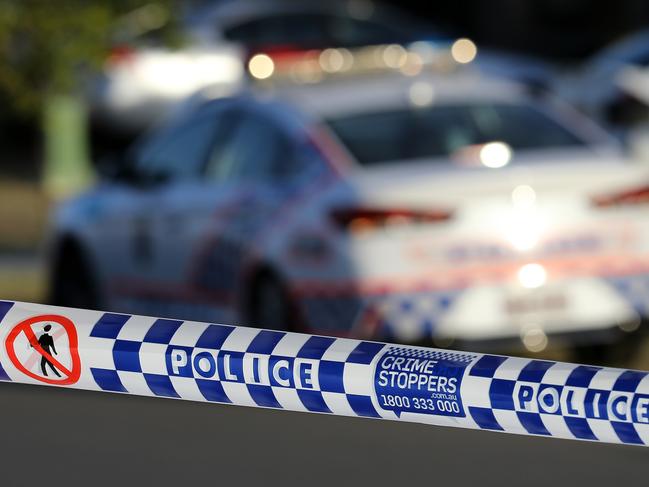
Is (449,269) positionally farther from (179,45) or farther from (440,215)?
(179,45)

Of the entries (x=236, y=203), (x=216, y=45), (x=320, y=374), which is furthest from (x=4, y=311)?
(x=216, y=45)

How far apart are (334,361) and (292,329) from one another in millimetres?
3845

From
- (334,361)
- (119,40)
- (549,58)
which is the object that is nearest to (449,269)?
(334,361)

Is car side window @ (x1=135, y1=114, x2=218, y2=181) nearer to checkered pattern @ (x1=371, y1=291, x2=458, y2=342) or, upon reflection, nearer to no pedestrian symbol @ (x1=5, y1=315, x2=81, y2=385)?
checkered pattern @ (x1=371, y1=291, x2=458, y2=342)

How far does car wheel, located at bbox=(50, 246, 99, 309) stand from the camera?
425 inches

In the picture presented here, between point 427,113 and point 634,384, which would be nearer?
point 634,384

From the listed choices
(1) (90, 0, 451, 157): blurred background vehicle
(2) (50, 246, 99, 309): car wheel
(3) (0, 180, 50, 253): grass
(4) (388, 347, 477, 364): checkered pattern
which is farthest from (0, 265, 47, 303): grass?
(4) (388, 347, 477, 364): checkered pattern

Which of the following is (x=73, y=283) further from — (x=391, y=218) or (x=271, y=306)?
(x=391, y=218)

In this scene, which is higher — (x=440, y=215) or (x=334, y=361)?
(x=440, y=215)

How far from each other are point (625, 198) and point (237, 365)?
3993mm

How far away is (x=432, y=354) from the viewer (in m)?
4.68

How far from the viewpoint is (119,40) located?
59.3 feet

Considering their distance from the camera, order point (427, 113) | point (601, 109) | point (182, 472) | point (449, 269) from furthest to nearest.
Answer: point (601, 109)
point (427, 113)
point (449, 269)
point (182, 472)

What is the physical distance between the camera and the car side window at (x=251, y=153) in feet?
29.9
